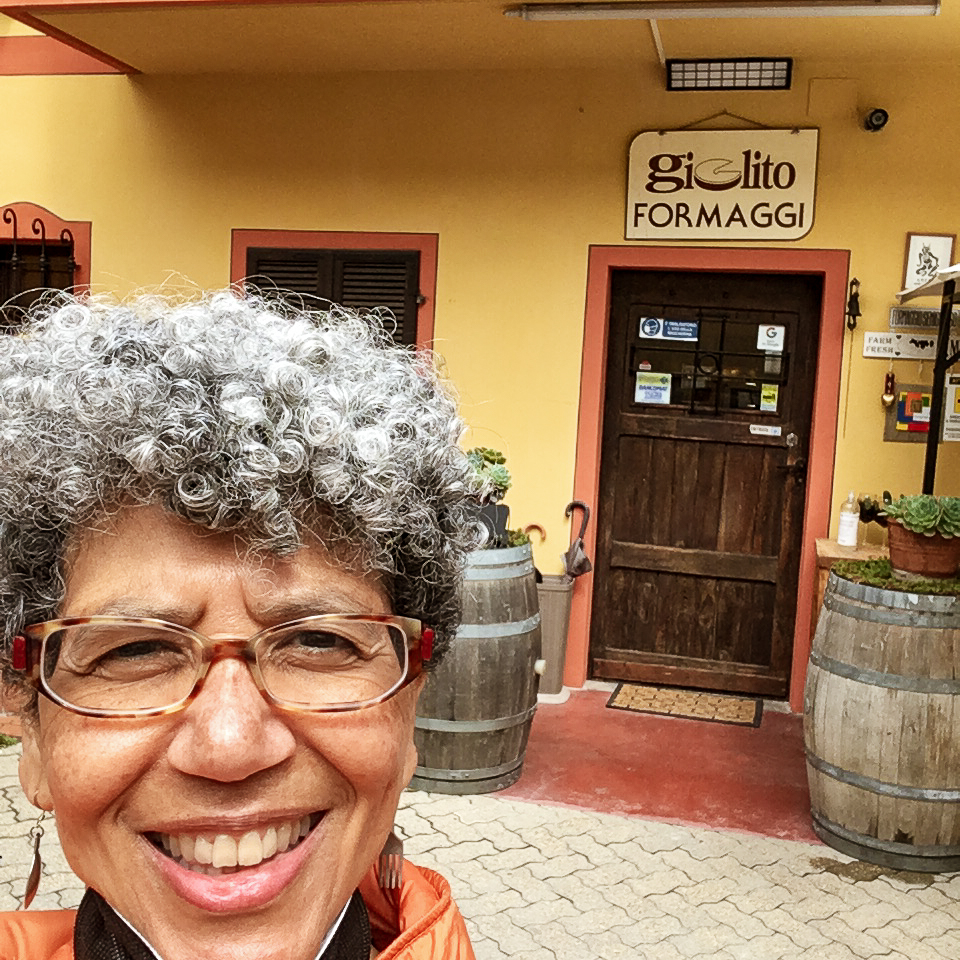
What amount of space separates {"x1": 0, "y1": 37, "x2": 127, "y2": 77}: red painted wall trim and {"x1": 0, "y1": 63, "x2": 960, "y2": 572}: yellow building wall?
2.8 inches

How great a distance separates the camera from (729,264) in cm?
563

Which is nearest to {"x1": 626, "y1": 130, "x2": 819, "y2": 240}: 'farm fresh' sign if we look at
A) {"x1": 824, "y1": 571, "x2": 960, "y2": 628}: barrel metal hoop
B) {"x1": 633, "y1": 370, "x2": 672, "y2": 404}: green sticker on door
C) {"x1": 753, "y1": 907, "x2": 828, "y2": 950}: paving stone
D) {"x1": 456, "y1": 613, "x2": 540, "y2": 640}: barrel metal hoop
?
{"x1": 633, "y1": 370, "x2": 672, "y2": 404}: green sticker on door

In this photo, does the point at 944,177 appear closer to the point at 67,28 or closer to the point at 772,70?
the point at 772,70

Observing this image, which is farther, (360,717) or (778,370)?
(778,370)

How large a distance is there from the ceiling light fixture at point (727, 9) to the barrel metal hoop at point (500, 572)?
2481 millimetres

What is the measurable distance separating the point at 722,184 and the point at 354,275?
2127 mm

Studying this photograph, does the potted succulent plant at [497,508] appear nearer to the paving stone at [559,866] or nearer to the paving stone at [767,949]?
the paving stone at [559,866]

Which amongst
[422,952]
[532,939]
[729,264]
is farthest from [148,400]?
[729,264]

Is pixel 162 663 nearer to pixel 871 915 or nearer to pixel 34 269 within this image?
pixel 871 915

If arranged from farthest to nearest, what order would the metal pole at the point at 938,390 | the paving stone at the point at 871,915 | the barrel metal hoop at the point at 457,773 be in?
1. the metal pole at the point at 938,390
2. the barrel metal hoop at the point at 457,773
3. the paving stone at the point at 871,915

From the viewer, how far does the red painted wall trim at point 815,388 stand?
5.52 meters

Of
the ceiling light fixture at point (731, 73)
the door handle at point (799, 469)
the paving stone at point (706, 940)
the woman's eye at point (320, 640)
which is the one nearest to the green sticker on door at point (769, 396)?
the door handle at point (799, 469)

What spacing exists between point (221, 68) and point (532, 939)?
16.3ft

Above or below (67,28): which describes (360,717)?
below
